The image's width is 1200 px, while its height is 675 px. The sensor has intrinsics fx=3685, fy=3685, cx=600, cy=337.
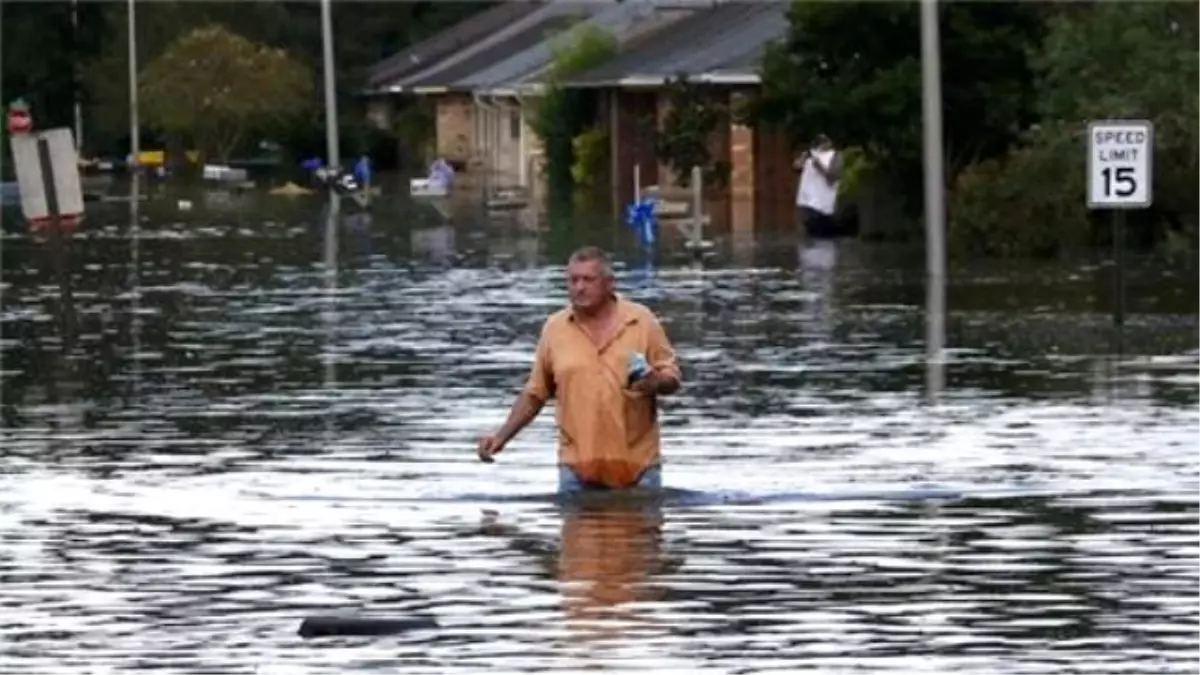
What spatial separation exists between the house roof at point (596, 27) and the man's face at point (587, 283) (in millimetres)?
65531

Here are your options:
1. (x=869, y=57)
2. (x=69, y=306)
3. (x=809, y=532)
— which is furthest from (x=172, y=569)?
(x=869, y=57)

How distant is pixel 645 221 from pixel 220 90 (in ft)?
194

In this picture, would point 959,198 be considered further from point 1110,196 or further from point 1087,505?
point 1087,505

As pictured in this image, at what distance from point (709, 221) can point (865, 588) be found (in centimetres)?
4198

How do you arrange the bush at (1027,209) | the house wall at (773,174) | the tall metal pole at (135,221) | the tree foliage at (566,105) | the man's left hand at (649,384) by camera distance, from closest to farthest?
1. the man's left hand at (649,384)
2. the tall metal pole at (135,221)
3. the bush at (1027,209)
4. the house wall at (773,174)
5. the tree foliage at (566,105)

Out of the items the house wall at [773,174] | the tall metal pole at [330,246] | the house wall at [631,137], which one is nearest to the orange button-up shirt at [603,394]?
the tall metal pole at [330,246]

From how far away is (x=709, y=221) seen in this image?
Answer: 2191 inches

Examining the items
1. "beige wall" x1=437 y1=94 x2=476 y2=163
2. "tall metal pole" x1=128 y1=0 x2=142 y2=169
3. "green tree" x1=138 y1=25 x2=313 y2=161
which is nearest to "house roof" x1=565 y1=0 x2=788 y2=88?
"beige wall" x1=437 y1=94 x2=476 y2=163

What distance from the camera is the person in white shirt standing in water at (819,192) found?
47.1 meters

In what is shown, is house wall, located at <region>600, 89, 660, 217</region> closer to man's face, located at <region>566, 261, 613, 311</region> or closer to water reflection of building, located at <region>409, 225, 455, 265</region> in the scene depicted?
water reflection of building, located at <region>409, 225, 455, 265</region>

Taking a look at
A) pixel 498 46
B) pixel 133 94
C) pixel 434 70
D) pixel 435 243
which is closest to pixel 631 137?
pixel 435 243

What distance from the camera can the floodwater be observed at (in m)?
12.5

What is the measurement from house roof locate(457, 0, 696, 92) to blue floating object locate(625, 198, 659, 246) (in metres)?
30.5

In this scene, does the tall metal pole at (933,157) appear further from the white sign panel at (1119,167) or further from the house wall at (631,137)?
the house wall at (631,137)
